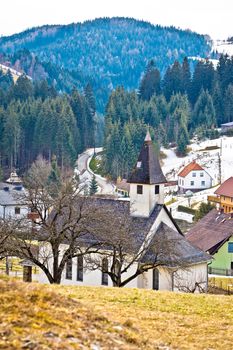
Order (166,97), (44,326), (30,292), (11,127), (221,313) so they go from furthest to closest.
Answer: (166,97) < (11,127) < (221,313) < (30,292) < (44,326)

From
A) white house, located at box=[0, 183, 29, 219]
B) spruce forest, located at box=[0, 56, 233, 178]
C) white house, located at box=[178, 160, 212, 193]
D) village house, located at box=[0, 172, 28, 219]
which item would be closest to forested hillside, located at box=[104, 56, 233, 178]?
spruce forest, located at box=[0, 56, 233, 178]

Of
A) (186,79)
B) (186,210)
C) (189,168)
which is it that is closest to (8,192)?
(186,210)

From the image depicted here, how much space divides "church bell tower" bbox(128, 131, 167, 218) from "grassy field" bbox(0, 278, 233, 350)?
26289 millimetres

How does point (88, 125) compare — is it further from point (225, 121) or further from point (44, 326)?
point (44, 326)

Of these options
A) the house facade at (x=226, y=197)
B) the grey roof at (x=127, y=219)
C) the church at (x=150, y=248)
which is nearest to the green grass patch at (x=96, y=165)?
the house facade at (x=226, y=197)

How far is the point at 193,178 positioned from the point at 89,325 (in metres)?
97.8

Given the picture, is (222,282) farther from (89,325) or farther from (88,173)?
(88,173)

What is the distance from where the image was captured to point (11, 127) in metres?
121

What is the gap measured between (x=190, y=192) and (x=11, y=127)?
3309 cm

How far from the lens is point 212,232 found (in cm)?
6588

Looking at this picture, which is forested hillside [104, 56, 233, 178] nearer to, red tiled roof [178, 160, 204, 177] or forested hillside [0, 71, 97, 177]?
forested hillside [0, 71, 97, 177]

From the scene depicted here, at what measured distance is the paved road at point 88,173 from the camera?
109 meters

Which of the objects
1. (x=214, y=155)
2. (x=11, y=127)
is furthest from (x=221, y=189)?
(x=11, y=127)

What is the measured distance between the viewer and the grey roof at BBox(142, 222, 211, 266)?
120 ft
